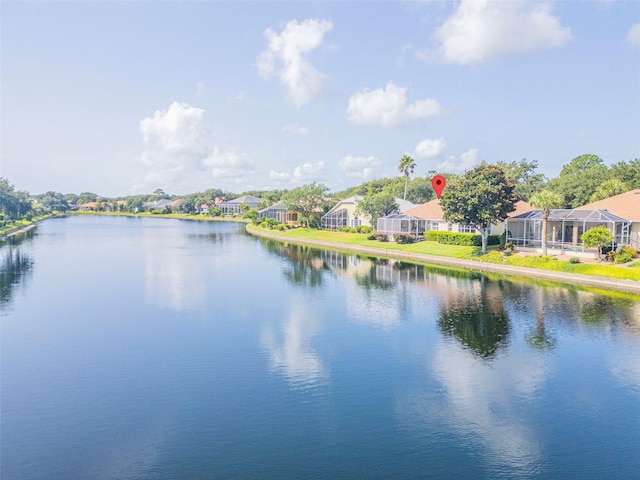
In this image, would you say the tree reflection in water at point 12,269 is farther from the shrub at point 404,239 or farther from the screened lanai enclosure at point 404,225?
the screened lanai enclosure at point 404,225

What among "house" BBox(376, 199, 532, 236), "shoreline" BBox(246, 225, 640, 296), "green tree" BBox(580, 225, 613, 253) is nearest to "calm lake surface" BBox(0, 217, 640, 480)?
"shoreline" BBox(246, 225, 640, 296)

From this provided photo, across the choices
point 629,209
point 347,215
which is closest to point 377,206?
point 347,215

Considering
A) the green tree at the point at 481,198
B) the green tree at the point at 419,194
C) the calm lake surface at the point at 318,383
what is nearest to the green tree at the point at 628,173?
the green tree at the point at 481,198

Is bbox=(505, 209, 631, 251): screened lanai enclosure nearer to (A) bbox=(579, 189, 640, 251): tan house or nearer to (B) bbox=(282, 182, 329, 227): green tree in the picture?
(A) bbox=(579, 189, 640, 251): tan house

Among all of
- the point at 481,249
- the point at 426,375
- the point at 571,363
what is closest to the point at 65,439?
the point at 426,375

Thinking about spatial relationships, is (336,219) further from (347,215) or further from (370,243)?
(370,243)

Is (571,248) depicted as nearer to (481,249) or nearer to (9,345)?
(481,249)
